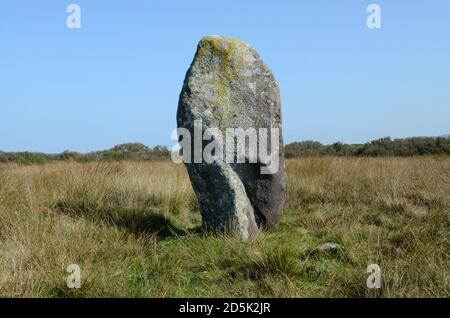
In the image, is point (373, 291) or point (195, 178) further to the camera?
point (195, 178)

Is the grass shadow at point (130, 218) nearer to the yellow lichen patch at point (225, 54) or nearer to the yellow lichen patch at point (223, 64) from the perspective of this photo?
the yellow lichen patch at point (223, 64)

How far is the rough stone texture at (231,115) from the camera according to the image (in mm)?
5113

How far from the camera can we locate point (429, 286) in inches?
141

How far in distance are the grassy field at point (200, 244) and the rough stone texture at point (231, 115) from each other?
33 cm

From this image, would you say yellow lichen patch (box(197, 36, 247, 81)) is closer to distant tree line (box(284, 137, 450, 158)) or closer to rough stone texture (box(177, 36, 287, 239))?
rough stone texture (box(177, 36, 287, 239))

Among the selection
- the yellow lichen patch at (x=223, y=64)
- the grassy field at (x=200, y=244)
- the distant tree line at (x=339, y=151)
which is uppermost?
the yellow lichen patch at (x=223, y=64)

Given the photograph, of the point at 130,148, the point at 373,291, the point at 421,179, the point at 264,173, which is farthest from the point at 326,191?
the point at 130,148

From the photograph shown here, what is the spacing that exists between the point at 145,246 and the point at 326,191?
4.10 meters

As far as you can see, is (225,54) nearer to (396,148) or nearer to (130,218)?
(130,218)

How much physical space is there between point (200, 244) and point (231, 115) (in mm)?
1401

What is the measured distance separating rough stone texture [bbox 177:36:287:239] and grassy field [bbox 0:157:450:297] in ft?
1.09

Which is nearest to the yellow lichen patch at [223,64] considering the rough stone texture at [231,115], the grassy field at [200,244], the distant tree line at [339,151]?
the rough stone texture at [231,115]

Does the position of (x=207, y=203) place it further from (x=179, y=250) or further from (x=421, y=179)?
(x=421, y=179)

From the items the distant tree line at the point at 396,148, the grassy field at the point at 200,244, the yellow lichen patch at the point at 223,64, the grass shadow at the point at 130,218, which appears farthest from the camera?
the distant tree line at the point at 396,148
